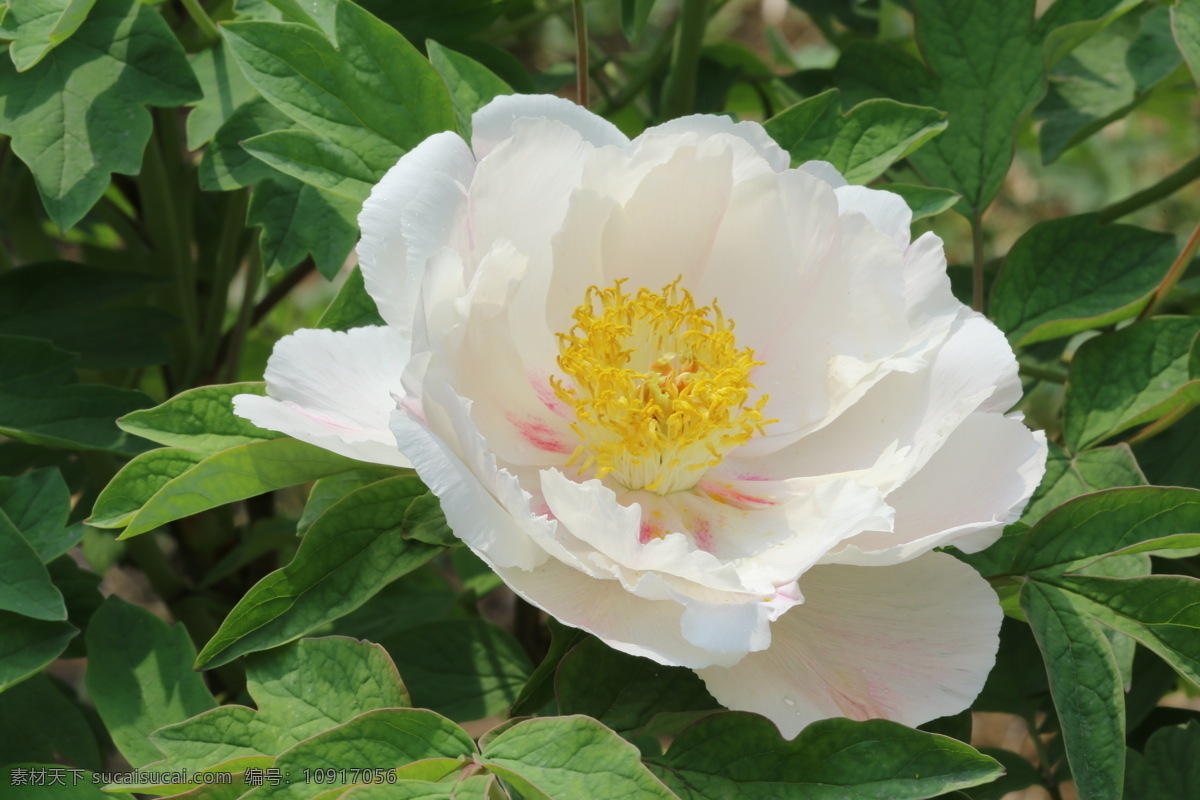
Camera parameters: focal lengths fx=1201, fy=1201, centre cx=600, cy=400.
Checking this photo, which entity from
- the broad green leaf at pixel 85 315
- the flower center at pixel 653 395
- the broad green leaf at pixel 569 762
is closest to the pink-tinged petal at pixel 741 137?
the flower center at pixel 653 395

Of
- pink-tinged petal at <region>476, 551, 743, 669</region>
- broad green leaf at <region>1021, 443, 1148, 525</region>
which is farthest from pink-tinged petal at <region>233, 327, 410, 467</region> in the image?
broad green leaf at <region>1021, 443, 1148, 525</region>

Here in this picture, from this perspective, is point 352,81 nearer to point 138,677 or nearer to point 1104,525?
point 138,677

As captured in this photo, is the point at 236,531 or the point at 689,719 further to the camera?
the point at 236,531

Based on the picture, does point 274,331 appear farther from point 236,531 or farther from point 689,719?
point 689,719

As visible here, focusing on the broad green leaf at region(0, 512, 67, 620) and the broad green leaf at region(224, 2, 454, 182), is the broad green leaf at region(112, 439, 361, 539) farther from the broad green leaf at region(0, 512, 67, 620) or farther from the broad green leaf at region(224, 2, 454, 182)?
the broad green leaf at region(224, 2, 454, 182)

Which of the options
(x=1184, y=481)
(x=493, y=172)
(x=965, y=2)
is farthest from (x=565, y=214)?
(x=1184, y=481)

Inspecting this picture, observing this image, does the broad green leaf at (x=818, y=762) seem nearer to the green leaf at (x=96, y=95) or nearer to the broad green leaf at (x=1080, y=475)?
the broad green leaf at (x=1080, y=475)
